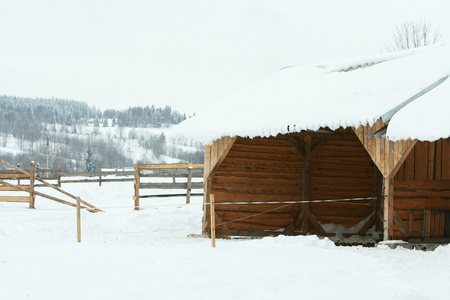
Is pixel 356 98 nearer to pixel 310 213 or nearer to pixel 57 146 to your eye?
pixel 310 213

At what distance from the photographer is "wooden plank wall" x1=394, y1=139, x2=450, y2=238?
1105cm

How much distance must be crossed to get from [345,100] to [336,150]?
3.91m

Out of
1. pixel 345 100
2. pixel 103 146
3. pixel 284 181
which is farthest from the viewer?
pixel 103 146

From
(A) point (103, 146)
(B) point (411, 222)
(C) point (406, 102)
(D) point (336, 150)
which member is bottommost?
(A) point (103, 146)

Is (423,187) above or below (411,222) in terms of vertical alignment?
above

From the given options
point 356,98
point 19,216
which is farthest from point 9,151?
point 356,98

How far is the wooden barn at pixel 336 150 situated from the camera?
9266 millimetres

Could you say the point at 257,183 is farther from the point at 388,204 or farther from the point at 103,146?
the point at 103,146

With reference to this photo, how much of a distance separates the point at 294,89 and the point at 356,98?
258cm

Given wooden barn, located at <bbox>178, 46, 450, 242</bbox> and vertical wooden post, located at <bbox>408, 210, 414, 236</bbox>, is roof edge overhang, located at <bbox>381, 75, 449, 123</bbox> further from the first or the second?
vertical wooden post, located at <bbox>408, 210, 414, 236</bbox>

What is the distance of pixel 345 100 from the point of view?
10547 mm

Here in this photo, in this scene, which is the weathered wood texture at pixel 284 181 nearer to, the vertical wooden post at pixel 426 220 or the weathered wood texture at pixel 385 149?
the vertical wooden post at pixel 426 220

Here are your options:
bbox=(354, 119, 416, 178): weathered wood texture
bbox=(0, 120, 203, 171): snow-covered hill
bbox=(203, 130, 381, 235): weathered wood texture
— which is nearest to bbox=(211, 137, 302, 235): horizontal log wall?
bbox=(203, 130, 381, 235): weathered wood texture

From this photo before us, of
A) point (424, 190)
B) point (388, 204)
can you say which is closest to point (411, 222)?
point (424, 190)
